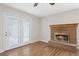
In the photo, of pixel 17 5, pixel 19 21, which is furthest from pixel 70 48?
pixel 17 5

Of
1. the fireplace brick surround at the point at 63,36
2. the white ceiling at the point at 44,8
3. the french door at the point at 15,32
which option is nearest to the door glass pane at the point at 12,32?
the french door at the point at 15,32

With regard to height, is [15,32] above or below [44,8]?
below

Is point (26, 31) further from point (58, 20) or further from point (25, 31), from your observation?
point (58, 20)

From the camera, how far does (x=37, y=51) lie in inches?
53.6

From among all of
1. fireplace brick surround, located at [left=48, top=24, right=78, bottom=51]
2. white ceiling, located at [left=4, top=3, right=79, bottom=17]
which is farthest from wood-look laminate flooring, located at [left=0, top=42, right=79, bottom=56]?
white ceiling, located at [left=4, top=3, right=79, bottom=17]

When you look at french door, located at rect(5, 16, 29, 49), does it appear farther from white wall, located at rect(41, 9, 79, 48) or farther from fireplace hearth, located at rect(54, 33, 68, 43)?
fireplace hearth, located at rect(54, 33, 68, 43)

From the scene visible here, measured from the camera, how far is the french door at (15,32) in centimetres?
127

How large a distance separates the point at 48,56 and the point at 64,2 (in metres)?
0.88

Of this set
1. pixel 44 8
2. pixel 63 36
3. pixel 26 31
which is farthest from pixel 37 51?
pixel 44 8

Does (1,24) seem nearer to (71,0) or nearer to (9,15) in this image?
(9,15)

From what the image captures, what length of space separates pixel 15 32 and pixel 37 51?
0.47m

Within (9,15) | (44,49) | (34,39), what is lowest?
(44,49)

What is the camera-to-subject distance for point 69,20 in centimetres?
128

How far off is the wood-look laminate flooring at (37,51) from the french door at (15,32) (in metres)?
0.10
